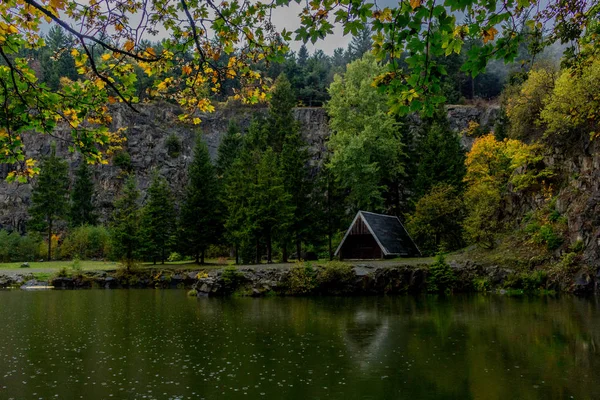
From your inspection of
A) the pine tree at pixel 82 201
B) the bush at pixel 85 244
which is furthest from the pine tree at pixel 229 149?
the pine tree at pixel 82 201

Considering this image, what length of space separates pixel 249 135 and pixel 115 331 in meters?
39.2

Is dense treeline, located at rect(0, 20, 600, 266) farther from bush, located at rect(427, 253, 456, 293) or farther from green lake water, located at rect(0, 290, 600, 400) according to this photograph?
green lake water, located at rect(0, 290, 600, 400)

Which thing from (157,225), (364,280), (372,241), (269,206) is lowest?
(364,280)

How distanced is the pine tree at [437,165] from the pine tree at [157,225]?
22.7m

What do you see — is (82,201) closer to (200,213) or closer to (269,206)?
(200,213)

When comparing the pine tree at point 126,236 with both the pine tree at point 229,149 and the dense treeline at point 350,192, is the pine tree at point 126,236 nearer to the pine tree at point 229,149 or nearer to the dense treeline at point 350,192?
the dense treeline at point 350,192

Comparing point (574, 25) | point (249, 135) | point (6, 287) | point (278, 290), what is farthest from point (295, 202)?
point (574, 25)

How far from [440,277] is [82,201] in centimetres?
4488

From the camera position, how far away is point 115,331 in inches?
608

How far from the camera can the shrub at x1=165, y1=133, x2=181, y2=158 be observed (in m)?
62.9

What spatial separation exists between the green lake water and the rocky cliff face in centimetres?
4185

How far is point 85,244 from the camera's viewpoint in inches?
1950

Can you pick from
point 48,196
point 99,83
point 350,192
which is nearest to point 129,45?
point 99,83

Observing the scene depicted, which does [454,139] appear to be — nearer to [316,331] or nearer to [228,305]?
[228,305]
